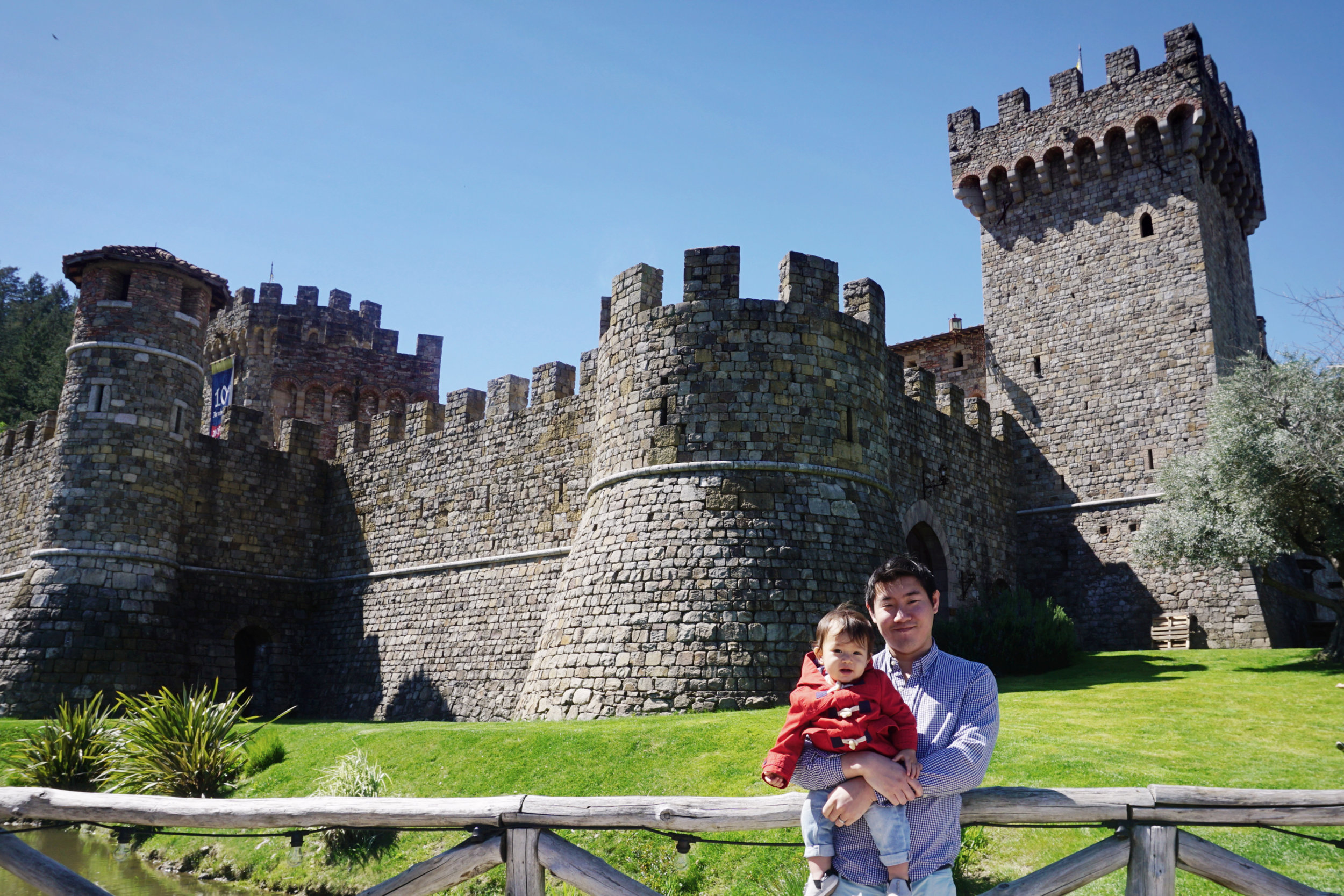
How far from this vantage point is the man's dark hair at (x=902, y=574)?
377cm

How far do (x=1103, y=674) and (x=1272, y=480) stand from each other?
385cm

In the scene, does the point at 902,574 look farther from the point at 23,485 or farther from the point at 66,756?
the point at 23,485

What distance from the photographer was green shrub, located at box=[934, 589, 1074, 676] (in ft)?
49.2

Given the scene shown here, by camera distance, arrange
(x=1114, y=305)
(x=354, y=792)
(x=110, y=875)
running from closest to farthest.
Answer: (x=354, y=792) → (x=110, y=875) → (x=1114, y=305)

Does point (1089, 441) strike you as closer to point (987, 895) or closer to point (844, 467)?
point (844, 467)

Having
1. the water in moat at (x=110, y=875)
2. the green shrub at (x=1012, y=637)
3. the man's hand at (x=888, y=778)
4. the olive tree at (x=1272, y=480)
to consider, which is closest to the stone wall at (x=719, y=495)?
the green shrub at (x=1012, y=637)

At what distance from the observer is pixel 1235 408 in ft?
51.8

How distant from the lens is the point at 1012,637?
15406mm

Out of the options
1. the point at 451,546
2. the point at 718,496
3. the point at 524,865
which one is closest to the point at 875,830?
the point at 524,865

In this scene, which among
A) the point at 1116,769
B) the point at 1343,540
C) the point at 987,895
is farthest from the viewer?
the point at 1343,540

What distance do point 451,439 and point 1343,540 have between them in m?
15.2

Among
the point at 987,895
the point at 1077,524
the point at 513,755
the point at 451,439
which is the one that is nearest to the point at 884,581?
the point at 987,895

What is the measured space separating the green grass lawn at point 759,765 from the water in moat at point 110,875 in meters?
0.24

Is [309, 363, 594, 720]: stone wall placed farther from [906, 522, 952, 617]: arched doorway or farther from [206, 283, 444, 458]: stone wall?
[206, 283, 444, 458]: stone wall
